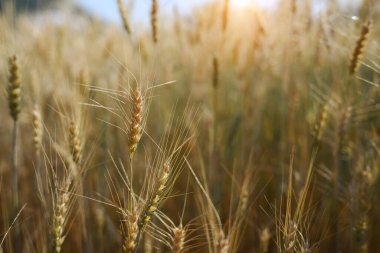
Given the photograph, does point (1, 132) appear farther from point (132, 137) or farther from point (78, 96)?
point (132, 137)

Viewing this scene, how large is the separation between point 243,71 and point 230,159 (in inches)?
18.3

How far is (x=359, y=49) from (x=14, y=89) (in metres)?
0.97

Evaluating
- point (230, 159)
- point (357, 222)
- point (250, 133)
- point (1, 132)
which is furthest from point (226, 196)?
point (1, 132)

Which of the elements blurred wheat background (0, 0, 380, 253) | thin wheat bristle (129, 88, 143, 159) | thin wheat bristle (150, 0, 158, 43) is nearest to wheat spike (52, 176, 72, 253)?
blurred wheat background (0, 0, 380, 253)

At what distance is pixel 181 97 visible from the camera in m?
2.89

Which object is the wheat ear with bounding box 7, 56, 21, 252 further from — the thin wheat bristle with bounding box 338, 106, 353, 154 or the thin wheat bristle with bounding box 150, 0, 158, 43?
the thin wheat bristle with bounding box 338, 106, 353, 154

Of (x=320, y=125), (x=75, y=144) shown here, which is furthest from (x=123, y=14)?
(x=320, y=125)

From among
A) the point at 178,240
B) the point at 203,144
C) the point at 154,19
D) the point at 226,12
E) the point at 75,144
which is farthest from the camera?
the point at 203,144

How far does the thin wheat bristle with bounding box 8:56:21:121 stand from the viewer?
1339 mm

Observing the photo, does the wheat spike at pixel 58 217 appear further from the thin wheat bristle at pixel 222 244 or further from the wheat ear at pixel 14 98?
the wheat ear at pixel 14 98

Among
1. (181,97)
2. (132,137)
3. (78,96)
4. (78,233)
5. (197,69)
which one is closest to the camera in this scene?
(132,137)

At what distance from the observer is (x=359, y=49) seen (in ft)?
4.32

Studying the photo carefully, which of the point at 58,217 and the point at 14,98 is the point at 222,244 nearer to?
the point at 58,217

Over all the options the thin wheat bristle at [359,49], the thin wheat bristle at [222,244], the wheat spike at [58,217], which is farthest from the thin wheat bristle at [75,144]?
the thin wheat bristle at [359,49]
